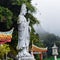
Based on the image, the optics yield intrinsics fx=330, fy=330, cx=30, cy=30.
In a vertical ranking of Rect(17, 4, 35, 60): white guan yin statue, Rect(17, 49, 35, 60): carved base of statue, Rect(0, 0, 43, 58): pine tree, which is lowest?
Rect(17, 49, 35, 60): carved base of statue

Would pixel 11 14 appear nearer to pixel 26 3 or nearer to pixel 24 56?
pixel 26 3

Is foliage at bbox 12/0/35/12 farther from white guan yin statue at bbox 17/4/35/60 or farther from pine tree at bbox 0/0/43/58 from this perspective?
white guan yin statue at bbox 17/4/35/60

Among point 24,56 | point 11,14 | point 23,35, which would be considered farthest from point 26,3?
point 24,56

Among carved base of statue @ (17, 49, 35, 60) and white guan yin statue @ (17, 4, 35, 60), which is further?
white guan yin statue @ (17, 4, 35, 60)

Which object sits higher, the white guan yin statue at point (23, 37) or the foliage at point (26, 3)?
the foliage at point (26, 3)

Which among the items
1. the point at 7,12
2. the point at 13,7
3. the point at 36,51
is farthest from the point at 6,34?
the point at 36,51

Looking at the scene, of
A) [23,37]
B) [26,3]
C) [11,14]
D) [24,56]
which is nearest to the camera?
[24,56]

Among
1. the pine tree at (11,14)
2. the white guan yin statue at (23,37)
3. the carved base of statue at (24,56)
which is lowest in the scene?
the carved base of statue at (24,56)

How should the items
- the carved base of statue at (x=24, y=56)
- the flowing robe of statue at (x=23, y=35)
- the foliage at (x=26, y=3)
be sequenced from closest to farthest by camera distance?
the carved base of statue at (x=24, y=56)
the flowing robe of statue at (x=23, y=35)
the foliage at (x=26, y=3)

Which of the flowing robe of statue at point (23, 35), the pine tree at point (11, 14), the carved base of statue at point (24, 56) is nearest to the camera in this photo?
the carved base of statue at point (24, 56)

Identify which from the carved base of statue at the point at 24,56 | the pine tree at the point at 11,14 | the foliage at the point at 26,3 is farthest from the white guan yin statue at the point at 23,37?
the foliage at the point at 26,3

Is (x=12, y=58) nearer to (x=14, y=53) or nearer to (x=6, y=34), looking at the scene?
(x=14, y=53)

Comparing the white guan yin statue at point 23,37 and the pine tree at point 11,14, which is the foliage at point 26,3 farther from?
the white guan yin statue at point 23,37

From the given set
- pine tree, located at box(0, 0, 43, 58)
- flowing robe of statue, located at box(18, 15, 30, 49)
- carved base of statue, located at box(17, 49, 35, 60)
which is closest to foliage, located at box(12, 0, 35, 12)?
pine tree, located at box(0, 0, 43, 58)
